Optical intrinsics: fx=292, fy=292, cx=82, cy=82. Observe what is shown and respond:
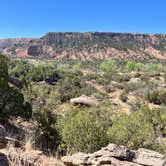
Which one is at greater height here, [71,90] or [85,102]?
[71,90]

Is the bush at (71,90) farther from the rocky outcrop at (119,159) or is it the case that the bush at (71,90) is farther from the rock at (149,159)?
the rock at (149,159)

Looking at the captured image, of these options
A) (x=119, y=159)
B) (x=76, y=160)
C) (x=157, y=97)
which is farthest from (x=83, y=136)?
(x=157, y=97)

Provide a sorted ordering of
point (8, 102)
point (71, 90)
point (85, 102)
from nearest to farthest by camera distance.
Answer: point (8, 102), point (85, 102), point (71, 90)

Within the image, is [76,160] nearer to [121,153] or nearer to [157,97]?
[121,153]

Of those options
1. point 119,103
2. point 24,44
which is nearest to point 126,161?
point 119,103

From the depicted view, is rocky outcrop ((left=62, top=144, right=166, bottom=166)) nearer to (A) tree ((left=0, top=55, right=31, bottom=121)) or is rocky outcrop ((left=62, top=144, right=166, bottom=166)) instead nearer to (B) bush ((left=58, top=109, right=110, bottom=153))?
(B) bush ((left=58, top=109, right=110, bottom=153))

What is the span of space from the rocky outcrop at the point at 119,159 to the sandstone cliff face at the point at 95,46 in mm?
143026

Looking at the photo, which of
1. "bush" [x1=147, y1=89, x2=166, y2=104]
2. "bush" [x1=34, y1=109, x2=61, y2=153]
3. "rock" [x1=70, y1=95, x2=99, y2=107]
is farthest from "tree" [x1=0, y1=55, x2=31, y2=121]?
"bush" [x1=147, y1=89, x2=166, y2=104]

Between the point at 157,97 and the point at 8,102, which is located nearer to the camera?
the point at 8,102

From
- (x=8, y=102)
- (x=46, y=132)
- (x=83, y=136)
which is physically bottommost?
(x=46, y=132)

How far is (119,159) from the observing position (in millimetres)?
7188

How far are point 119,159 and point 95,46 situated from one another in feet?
526

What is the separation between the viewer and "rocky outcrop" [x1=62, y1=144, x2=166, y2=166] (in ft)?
23.1

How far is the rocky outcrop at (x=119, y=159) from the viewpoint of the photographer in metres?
7.03
